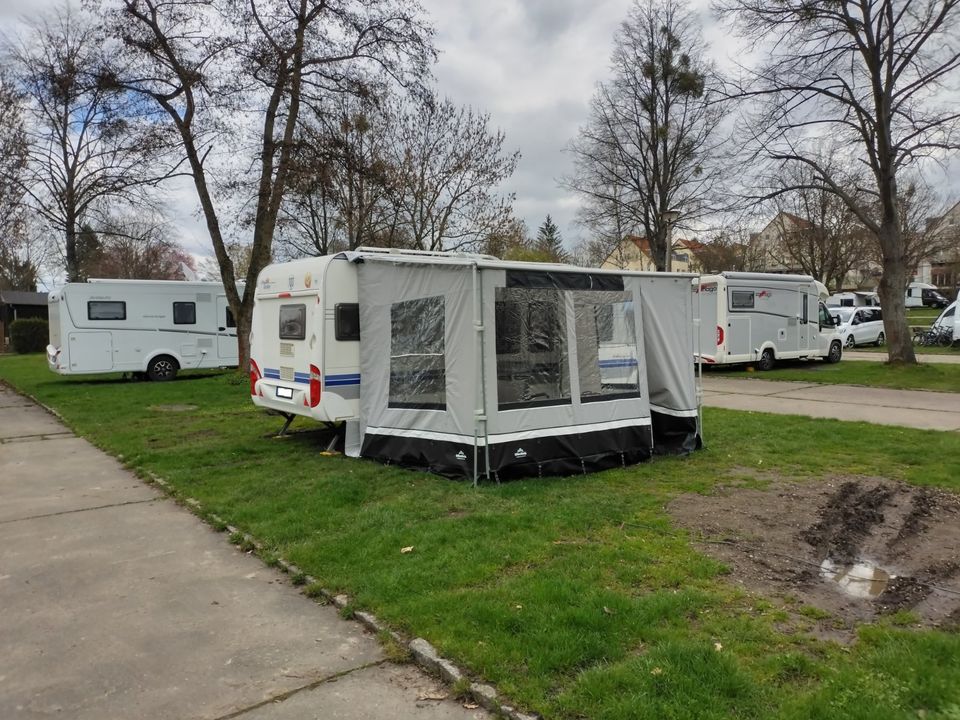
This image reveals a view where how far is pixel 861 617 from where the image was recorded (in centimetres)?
370

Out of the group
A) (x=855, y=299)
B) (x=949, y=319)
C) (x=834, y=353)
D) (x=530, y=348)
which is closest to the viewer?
(x=530, y=348)

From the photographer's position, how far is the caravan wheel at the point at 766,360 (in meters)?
18.9

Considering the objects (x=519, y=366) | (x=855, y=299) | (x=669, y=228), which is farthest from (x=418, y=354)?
(x=855, y=299)

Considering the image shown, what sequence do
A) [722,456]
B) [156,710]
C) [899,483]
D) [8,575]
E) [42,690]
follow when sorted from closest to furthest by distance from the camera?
1. [156,710]
2. [42,690]
3. [8,575]
4. [899,483]
5. [722,456]

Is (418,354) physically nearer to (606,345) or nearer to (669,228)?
(606,345)

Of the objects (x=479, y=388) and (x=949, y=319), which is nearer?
(x=479, y=388)

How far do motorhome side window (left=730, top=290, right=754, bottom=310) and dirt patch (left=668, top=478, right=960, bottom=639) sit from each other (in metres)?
11.8

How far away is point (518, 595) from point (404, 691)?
0.97m

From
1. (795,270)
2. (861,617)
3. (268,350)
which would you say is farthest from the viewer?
(795,270)

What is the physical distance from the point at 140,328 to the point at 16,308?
28.0m

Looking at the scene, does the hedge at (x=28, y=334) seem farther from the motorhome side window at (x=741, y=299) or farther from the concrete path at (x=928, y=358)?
the concrete path at (x=928, y=358)

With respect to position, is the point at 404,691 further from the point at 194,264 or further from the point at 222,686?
the point at 194,264

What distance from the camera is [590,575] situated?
4.19 metres

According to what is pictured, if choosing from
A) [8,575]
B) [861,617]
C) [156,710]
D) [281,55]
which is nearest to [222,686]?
[156,710]
